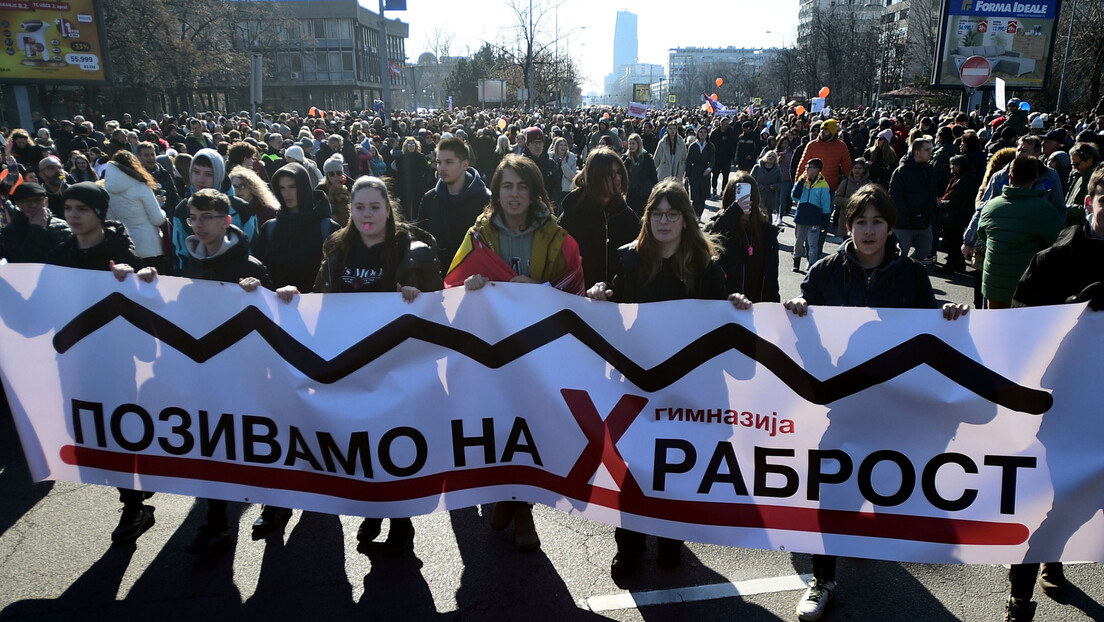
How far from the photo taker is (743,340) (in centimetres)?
336

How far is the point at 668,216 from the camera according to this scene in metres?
3.76

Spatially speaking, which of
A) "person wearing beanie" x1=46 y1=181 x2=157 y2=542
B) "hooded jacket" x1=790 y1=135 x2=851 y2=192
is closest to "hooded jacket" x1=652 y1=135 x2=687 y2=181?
"hooded jacket" x1=790 y1=135 x2=851 y2=192

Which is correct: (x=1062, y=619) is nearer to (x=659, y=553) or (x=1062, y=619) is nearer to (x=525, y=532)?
(x=659, y=553)

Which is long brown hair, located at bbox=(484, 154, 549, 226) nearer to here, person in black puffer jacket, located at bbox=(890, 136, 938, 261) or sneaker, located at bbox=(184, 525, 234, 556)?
sneaker, located at bbox=(184, 525, 234, 556)

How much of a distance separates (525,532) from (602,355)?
1150 millimetres

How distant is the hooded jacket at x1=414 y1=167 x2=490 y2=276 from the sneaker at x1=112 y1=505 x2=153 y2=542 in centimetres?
285

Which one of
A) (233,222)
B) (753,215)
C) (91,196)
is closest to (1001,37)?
(753,215)

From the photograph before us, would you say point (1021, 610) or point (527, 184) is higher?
point (527, 184)

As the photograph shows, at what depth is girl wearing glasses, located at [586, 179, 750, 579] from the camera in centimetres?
375

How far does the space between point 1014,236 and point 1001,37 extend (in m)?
25.6

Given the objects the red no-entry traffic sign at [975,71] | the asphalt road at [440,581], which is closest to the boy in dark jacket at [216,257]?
the asphalt road at [440,581]

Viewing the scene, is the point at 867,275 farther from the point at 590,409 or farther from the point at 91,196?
the point at 91,196

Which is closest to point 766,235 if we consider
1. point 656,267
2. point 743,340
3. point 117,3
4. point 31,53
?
point 656,267

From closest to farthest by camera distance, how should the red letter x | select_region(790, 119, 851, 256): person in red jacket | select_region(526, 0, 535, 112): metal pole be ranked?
1. the red letter x
2. select_region(790, 119, 851, 256): person in red jacket
3. select_region(526, 0, 535, 112): metal pole
